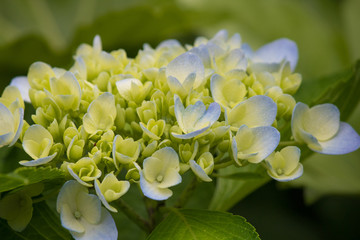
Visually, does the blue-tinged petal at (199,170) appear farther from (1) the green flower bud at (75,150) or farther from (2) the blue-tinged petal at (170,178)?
(1) the green flower bud at (75,150)

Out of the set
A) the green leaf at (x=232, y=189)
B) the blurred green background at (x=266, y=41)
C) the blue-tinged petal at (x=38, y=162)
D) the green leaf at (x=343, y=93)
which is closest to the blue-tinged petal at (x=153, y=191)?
the blue-tinged petal at (x=38, y=162)

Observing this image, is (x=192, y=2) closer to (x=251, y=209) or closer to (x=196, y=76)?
(x=251, y=209)

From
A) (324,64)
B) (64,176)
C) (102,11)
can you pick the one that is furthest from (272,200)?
(102,11)

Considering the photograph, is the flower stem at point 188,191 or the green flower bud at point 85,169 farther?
the flower stem at point 188,191

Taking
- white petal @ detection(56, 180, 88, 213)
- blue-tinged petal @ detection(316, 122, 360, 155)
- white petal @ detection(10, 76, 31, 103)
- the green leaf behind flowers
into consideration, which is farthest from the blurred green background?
white petal @ detection(56, 180, 88, 213)

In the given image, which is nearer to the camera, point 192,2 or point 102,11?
point 192,2

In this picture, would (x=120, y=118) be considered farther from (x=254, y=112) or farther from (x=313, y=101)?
(x=313, y=101)

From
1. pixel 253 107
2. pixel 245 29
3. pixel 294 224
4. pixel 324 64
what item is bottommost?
pixel 294 224
